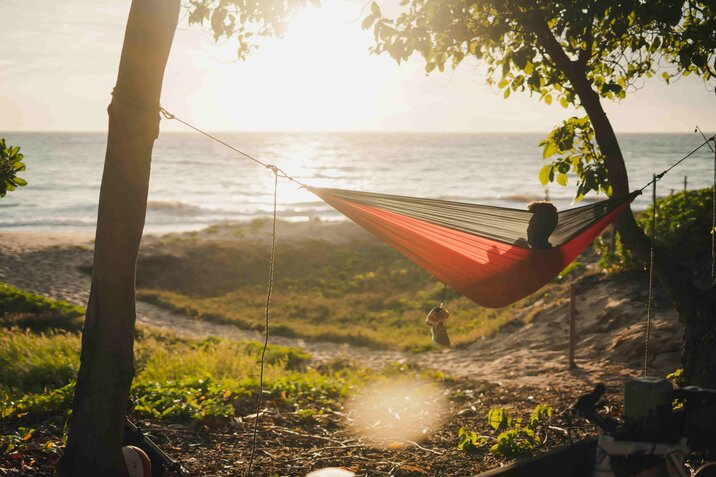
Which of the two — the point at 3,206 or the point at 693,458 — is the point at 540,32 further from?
the point at 3,206

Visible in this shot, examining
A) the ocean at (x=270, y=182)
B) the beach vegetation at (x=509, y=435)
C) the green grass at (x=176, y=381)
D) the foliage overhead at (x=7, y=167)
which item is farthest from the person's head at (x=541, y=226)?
the ocean at (x=270, y=182)

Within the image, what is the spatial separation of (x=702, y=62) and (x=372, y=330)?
694 centimetres

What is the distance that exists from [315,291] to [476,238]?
984cm

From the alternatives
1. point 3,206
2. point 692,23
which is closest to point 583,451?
point 692,23

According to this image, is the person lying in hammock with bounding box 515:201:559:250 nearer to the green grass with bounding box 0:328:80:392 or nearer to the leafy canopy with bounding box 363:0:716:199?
the leafy canopy with bounding box 363:0:716:199

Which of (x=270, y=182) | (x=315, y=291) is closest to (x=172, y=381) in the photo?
(x=315, y=291)

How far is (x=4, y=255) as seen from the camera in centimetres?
1462

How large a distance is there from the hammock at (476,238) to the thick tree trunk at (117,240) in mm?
1254

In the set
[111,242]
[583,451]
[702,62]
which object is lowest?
[583,451]

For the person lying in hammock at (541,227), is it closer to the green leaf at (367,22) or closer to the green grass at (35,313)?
the green leaf at (367,22)

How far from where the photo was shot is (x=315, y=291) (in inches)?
534

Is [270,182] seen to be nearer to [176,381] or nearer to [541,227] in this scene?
[176,381]

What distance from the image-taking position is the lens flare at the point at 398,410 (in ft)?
15.5

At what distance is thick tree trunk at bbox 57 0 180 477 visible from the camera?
2779 millimetres
